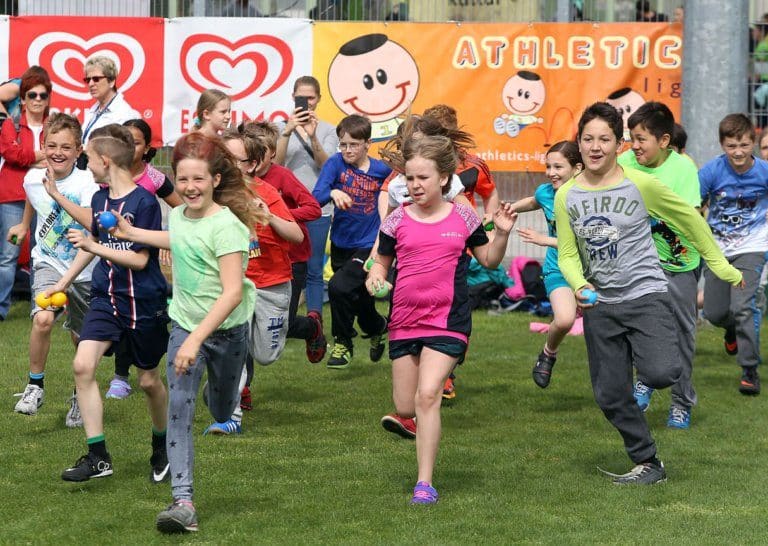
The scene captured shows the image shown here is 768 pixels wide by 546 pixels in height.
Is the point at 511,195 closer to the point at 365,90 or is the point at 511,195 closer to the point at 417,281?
the point at 365,90

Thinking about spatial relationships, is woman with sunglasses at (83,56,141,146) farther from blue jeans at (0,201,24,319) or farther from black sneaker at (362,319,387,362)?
black sneaker at (362,319,387,362)

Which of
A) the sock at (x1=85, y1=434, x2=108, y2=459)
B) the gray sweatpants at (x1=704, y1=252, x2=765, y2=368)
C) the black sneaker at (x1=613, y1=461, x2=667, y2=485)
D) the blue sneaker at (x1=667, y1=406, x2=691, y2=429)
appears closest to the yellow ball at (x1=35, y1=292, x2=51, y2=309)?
the sock at (x1=85, y1=434, x2=108, y2=459)

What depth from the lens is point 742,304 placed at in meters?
10.1

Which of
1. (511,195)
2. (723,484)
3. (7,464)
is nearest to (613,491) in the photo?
(723,484)

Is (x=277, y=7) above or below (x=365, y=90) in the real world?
above

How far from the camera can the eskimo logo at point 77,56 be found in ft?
45.1

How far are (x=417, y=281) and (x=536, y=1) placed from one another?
7610 mm

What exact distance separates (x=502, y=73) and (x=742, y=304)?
4462 mm

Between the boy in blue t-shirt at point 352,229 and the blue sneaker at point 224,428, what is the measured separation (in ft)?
5.18

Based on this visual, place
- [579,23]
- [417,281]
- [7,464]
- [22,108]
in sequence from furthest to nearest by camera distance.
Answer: [579,23] < [22,108] < [7,464] < [417,281]

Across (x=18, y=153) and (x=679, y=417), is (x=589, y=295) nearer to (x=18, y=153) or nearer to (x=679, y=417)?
(x=679, y=417)

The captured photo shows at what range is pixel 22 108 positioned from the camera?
12.6 meters

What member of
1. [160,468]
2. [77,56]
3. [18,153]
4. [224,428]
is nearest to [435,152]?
[160,468]

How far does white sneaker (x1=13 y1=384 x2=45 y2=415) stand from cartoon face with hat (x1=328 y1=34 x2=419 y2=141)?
A: 5.98 meters
